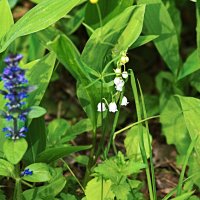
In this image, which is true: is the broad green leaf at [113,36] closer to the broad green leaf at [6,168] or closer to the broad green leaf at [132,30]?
the broad green leaf at [132,30]

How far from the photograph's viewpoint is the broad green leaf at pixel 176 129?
257 cm

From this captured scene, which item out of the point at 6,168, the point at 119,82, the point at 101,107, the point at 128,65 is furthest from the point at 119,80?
the point at 128,65

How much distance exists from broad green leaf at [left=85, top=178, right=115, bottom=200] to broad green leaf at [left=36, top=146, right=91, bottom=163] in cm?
14

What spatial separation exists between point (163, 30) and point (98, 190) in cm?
94

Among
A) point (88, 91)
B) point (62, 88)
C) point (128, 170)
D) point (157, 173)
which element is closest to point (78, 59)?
point (88, 91)

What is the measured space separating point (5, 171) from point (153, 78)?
165cm

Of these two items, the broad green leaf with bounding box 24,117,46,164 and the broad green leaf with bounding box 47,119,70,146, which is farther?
the broad green leaf with bounding box 47,119,70,146

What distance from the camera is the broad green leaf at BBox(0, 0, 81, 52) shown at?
2.05 meters

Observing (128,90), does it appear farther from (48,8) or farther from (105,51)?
(48,8)

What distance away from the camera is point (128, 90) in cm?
293

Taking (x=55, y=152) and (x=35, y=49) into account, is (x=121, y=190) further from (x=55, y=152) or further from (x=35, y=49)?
(x=35, y=49)

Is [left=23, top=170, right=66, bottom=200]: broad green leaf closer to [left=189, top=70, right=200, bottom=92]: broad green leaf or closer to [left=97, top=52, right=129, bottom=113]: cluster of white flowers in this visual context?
[left=97, top=52, right=129, bottom=113]: cluster of white flowers

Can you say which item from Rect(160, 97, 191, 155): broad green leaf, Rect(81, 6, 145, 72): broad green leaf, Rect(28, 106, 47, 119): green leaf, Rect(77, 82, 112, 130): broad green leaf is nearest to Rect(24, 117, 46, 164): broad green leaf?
Rect(77, 82, 112, 130): broad green leaf

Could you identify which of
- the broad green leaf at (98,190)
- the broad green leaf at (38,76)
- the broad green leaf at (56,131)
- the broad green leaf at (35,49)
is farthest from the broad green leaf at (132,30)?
the broad green leaf at (35,49)
